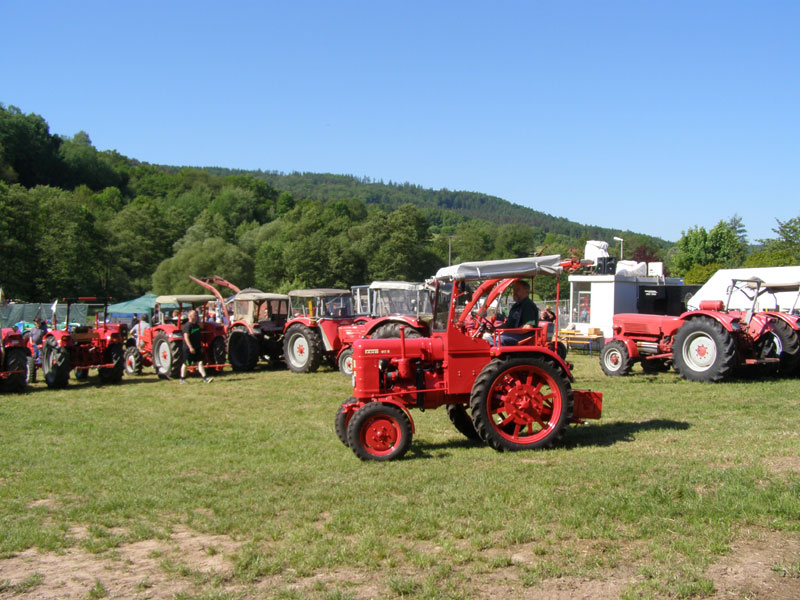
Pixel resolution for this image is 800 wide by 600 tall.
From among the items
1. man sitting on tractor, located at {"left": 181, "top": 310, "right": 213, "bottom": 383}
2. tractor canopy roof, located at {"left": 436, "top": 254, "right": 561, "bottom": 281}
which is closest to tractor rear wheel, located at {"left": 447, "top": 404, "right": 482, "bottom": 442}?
tractor canopy roof, located at {"left": 436, "top": 254, "right": 561, "bottom": 281}

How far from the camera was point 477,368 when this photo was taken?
7.22 meters

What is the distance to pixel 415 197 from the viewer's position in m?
159

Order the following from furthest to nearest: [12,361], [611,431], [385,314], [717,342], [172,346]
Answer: [385,314], [172,346], [12,361], [717,342], [611,431]

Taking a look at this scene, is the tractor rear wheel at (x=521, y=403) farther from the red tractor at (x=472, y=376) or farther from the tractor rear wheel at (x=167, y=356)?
the tractor rear wheel at (x=167, y=356)

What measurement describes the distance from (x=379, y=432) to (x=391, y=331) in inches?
274

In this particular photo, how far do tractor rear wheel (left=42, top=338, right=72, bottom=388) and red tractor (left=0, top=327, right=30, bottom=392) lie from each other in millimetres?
527

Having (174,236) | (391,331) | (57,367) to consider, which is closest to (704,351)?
(391,331)

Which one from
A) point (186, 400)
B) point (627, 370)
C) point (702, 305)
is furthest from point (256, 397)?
point (702, 305)

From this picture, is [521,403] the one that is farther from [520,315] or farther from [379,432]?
[379,432]

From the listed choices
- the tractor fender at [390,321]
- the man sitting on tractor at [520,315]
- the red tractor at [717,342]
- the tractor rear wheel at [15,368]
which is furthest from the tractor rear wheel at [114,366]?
the red tractor at [717,342]

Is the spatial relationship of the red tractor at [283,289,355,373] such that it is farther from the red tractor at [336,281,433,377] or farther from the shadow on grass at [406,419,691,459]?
the shadow on grass at [406,419,691,459]

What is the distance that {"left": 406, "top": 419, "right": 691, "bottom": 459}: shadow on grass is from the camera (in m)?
7.27

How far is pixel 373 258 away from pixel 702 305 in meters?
48.3

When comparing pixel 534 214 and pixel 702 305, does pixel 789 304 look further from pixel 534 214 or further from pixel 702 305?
pixel 534 214
